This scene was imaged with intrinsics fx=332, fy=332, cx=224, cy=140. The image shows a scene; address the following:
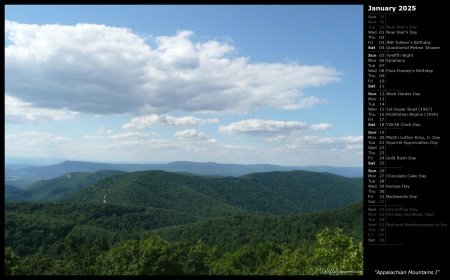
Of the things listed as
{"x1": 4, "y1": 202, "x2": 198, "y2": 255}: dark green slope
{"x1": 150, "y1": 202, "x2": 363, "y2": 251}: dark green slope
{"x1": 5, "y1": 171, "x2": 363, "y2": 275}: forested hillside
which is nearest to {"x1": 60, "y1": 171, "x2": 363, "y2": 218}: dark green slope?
{"x1": 5, "y1": 171, "x2": 363, "y2": 275}: forested hillside

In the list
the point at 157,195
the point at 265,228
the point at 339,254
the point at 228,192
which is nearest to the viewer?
the point at 339,254

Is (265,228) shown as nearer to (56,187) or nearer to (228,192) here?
(228,192)

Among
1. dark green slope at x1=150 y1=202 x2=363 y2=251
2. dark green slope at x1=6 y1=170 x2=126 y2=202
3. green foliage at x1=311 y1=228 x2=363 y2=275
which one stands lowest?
dark green slope at x1=6 y1=170 x2=126 y2=202

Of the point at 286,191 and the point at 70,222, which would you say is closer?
the point at 70,222

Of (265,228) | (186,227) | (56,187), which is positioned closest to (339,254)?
(265,228)

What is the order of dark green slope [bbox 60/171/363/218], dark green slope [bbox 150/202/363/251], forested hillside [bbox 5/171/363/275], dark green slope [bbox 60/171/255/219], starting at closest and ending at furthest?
forested hillside [bbox 5/171/363/275] < dark green slope [bbox 150/202/363/251] < dark green slope [bbox 60/171/255/219] < dark green slope [bbox 60/171/363/218]

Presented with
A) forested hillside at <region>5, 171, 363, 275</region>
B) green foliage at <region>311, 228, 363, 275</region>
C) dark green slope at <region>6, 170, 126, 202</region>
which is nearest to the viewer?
green foliage at <region>311, 228, 363, 275</region>

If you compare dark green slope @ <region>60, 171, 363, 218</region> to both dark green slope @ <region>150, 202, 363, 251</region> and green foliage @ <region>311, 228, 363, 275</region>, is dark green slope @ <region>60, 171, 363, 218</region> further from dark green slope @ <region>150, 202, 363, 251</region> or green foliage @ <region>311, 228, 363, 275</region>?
green foliage @ <region>311, 228, 363, 275</region>
